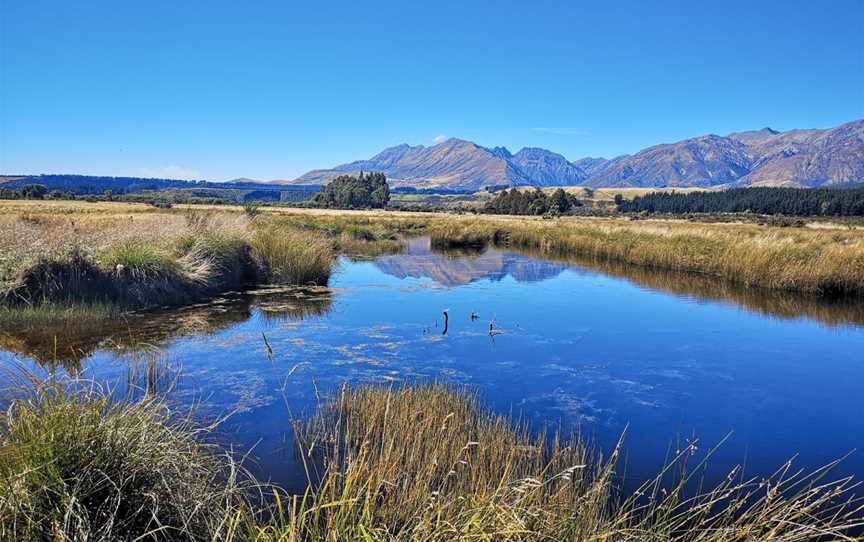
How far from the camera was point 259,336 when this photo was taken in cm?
1255

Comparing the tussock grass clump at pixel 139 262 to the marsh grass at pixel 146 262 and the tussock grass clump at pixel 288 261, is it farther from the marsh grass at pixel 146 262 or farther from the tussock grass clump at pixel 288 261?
the tussock grass clump at pixel 288 261

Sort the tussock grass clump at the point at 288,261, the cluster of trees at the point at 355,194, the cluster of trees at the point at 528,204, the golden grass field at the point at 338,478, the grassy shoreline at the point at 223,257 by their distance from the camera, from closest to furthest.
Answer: the golden grass field at the point at 338,478, the grassy shoreline at the point at 223,257, the tussock grass clump at the point at 288,261, the cluster of trees at the point at 528,204, the cluster of trees at the point at 355,194

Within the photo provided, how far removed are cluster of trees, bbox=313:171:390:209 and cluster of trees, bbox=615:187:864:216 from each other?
172 feet

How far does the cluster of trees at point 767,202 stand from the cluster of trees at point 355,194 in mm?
52284

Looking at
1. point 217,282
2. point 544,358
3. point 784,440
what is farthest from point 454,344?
point 217,282

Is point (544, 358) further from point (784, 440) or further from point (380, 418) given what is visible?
point (380, 418)

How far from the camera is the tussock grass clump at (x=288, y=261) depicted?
1927 centimetres

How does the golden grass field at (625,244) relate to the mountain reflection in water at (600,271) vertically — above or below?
above

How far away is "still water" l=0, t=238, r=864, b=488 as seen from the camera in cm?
797

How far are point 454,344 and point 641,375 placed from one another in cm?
364

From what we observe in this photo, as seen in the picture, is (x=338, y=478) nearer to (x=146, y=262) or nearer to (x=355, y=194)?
(x=146, y=262)

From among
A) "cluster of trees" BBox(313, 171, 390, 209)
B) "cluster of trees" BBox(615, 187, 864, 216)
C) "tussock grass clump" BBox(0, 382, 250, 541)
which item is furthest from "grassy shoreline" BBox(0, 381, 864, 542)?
"cluster of trees" BBox(313, 171, 390, 209)

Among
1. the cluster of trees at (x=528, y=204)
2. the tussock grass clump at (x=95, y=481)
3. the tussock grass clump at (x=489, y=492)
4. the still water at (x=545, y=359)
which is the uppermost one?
the cluster of trees at (x=528, y=204)

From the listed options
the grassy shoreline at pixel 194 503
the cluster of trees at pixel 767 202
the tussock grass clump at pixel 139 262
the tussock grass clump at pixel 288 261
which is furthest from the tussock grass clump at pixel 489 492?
the cluster of trees at pixel 767 202
